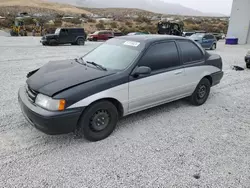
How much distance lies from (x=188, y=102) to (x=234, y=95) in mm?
1549

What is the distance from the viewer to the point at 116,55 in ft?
12.0

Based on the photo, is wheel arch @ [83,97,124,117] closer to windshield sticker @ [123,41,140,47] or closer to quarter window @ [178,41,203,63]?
windshield sticker @ [123,41,140,47]

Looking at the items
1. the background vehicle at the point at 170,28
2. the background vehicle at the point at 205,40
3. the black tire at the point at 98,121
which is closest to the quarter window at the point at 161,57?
the black tire at the point at 98,121

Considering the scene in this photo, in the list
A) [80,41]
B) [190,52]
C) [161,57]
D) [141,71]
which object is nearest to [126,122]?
[141,71]

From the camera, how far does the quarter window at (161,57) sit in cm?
355

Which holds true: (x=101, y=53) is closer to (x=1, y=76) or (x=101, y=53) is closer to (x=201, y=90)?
(x=201, y=90)

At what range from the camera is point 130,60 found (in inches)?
135

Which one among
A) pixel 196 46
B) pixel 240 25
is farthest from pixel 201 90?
pixel 240 25

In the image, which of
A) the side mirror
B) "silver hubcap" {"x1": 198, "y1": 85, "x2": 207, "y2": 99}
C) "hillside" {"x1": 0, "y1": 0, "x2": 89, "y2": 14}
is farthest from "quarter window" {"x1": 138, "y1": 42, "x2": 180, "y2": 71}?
"hillside" {"x1": 0, "y1": 0, "x2": 89, "y2": 14}

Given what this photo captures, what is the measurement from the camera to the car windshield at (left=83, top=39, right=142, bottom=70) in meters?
3.44

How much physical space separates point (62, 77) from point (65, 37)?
15684mm

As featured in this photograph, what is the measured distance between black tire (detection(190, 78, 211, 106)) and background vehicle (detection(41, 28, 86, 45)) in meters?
14.8

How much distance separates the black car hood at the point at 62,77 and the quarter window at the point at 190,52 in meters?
1.72

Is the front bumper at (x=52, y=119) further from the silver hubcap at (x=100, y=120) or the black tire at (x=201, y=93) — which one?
the black tire at (x=201, y=93)
